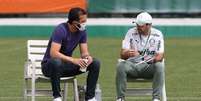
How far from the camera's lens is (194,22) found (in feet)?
85.1

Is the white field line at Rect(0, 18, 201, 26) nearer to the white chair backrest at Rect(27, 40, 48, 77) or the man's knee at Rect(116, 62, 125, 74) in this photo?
the white chair backrest at Rect(27, 40, 48, 77)

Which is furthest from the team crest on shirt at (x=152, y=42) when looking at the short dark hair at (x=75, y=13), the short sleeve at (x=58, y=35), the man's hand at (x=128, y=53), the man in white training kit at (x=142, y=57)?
the short sleeve at (x=58, y=35)

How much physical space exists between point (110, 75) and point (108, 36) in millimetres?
11075

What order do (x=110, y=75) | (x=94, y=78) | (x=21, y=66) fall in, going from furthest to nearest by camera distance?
(x=21, y=66)
(x=110, y=75)
(x=94, y=78)

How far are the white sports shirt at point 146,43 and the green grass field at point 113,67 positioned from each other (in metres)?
1.34

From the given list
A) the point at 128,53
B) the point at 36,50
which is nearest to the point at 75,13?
the point at 128,53

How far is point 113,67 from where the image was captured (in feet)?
46.8

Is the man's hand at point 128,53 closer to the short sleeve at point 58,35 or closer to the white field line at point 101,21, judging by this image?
the short sleeve at point 58,35

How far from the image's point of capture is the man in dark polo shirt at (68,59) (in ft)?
26.8

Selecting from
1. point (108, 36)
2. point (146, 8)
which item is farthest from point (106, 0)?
point (108, 36)

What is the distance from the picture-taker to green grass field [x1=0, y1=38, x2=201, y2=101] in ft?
34.2

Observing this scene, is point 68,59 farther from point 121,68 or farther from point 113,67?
point 113,67

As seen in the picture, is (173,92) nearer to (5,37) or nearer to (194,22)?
(5,37)

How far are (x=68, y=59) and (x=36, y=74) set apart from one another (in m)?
0.56
